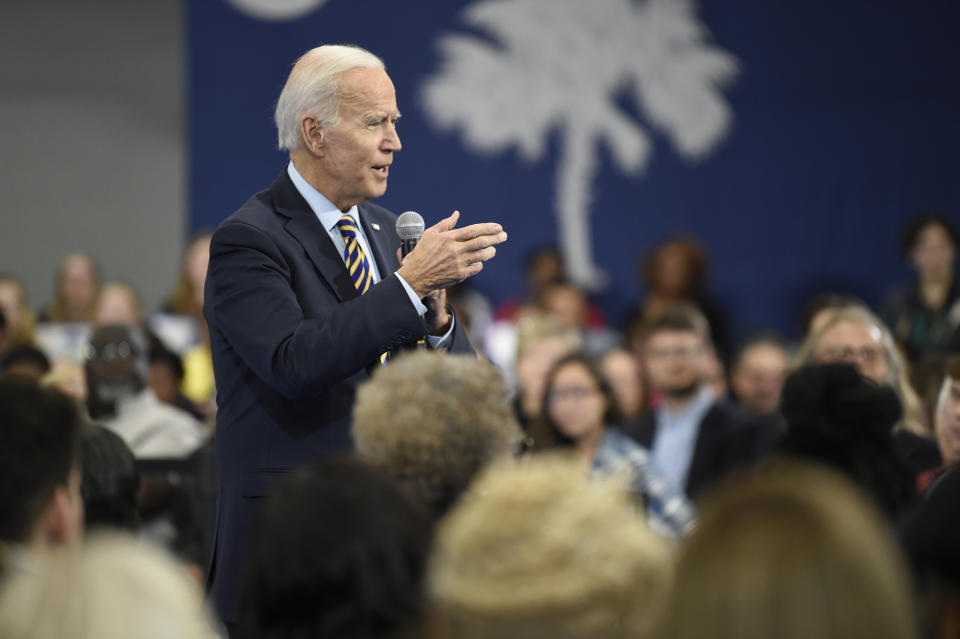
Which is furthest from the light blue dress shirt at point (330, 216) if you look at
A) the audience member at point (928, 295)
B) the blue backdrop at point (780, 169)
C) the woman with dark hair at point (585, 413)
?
the blue backdrop at point (780, 169)

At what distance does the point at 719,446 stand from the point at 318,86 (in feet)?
8.99

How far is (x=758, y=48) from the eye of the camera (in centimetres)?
891

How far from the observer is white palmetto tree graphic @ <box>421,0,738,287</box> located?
8.85 metres

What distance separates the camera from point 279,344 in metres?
2.31

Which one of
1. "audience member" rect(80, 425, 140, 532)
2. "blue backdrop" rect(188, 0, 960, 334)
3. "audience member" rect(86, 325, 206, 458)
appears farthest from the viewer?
"blue backdrop" rect(188, 0, 960, 334)

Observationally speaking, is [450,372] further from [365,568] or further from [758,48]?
[758,48]

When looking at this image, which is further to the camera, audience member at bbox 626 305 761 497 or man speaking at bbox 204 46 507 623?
audience member at bbox 626 305 761 497

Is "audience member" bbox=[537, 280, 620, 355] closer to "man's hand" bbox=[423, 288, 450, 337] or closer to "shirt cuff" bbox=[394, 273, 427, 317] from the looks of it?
"man's hand" bbox=[423, 288, 450, 337]

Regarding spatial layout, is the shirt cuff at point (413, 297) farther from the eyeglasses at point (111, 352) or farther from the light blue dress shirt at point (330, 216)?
the eyeglasses at point (111, 352)

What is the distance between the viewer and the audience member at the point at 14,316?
5.93 metres

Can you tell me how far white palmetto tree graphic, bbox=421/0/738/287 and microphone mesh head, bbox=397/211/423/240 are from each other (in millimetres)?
6351

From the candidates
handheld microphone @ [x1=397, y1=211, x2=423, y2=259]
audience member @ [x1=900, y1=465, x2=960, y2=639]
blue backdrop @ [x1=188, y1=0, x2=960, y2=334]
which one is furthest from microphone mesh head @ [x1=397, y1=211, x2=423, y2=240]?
blue backdrop @ [x1=188, y1=0, x2=960, y2=334]

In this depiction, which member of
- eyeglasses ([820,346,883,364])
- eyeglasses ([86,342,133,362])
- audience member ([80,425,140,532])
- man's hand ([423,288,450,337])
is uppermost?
man's hand ([423,288,450,337])

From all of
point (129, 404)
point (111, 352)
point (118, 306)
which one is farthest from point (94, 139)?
point (129, 404)
